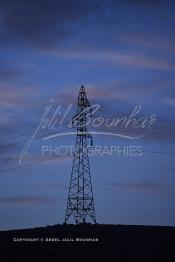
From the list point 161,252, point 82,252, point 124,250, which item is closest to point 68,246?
point 82,252

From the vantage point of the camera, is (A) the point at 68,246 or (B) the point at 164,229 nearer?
(A) the point at 68,246

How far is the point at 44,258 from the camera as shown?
71.2 meters

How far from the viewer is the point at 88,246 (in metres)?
72.9

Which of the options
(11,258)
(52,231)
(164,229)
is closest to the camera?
(11,258)

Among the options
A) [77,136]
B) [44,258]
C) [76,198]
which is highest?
[77,136]

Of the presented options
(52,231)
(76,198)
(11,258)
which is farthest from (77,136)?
(11,258)

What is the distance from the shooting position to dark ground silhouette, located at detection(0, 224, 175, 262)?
71.2 metres

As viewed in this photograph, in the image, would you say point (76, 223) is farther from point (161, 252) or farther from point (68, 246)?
point (161, 252)

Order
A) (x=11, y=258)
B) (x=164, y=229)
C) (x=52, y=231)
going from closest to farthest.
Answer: (x=11, y=258), (x=52, y=231), (x=164, y=229)

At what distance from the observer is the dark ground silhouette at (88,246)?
71.2m

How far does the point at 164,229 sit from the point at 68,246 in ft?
54.2

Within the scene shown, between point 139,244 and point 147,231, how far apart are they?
14.4 feet

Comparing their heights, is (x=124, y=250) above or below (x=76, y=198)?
below

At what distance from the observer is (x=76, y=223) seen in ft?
262
